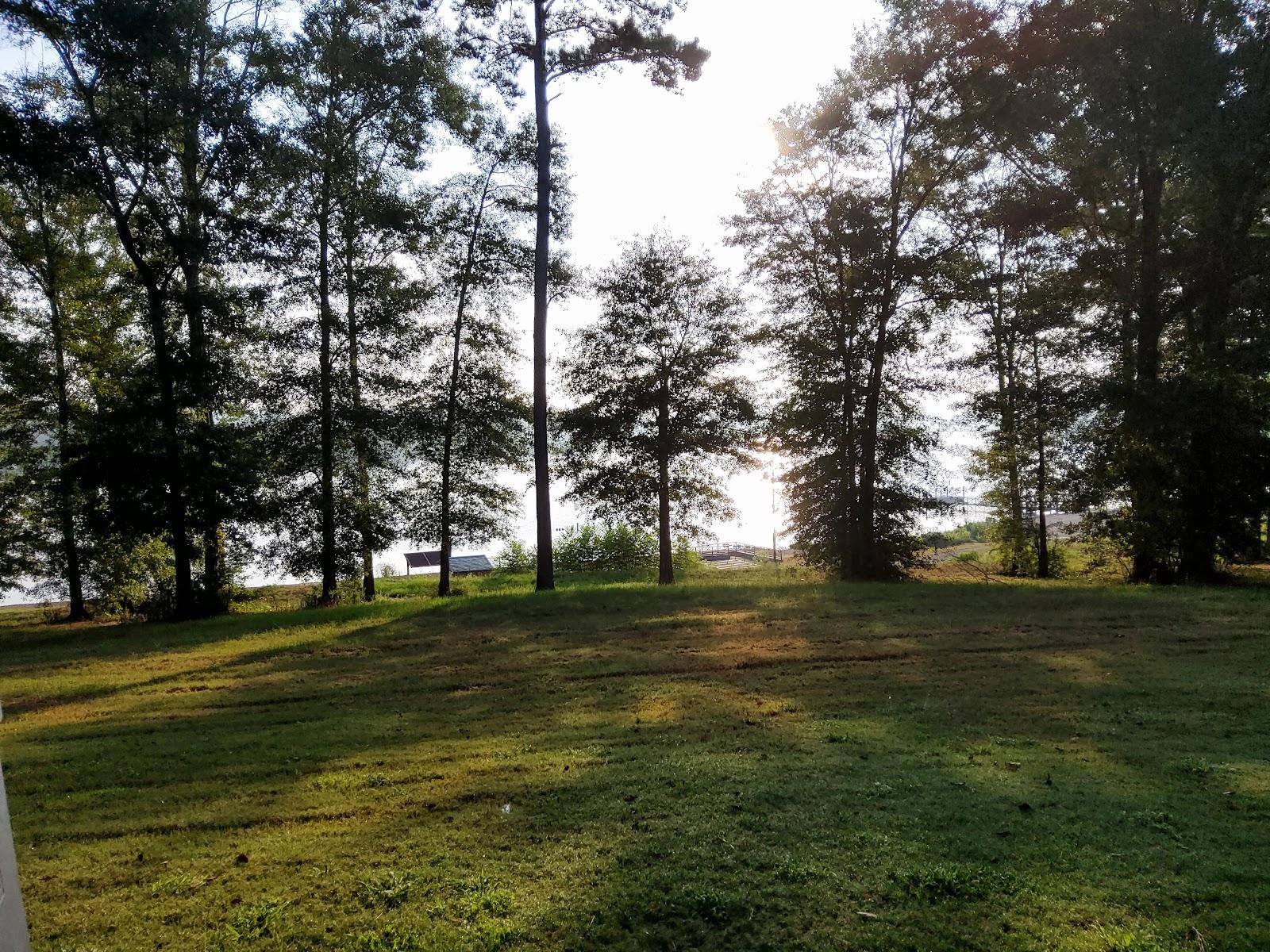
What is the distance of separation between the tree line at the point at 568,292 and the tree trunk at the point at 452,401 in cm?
11

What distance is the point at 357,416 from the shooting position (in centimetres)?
1717

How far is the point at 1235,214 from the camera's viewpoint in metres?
16.3

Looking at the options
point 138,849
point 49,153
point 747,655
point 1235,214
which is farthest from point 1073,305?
point 49,153

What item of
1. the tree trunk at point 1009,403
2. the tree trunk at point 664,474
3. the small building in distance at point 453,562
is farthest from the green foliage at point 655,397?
the small building in distance at point 453,562

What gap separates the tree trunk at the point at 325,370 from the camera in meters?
16.9

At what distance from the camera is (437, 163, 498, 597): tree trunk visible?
18156 mm

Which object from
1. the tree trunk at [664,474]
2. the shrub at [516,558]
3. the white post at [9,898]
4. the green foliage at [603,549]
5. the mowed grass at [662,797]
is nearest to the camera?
the white post at [9,898]

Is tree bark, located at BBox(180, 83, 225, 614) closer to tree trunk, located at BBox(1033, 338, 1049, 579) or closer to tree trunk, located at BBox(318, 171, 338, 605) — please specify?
tree trunk, located at BBox(318, 171, 338, 605)

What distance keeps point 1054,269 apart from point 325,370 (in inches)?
702

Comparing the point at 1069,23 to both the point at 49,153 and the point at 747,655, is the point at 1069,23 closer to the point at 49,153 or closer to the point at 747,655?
the point at 747,655

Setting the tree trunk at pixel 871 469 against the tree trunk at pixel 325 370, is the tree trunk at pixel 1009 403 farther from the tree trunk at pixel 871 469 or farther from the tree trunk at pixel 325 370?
the tree trunk at pixel 325 370

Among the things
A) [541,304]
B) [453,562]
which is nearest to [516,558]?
[453,562]

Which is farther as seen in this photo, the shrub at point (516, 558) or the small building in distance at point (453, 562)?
the small building in distance at point (453, 562)

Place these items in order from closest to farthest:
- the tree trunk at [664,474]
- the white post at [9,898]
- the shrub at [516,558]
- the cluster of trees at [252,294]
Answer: the white post at [9,898], the cluster of trees at [252,294], the tree trunk at [664,474], the shrub at [516,558]
